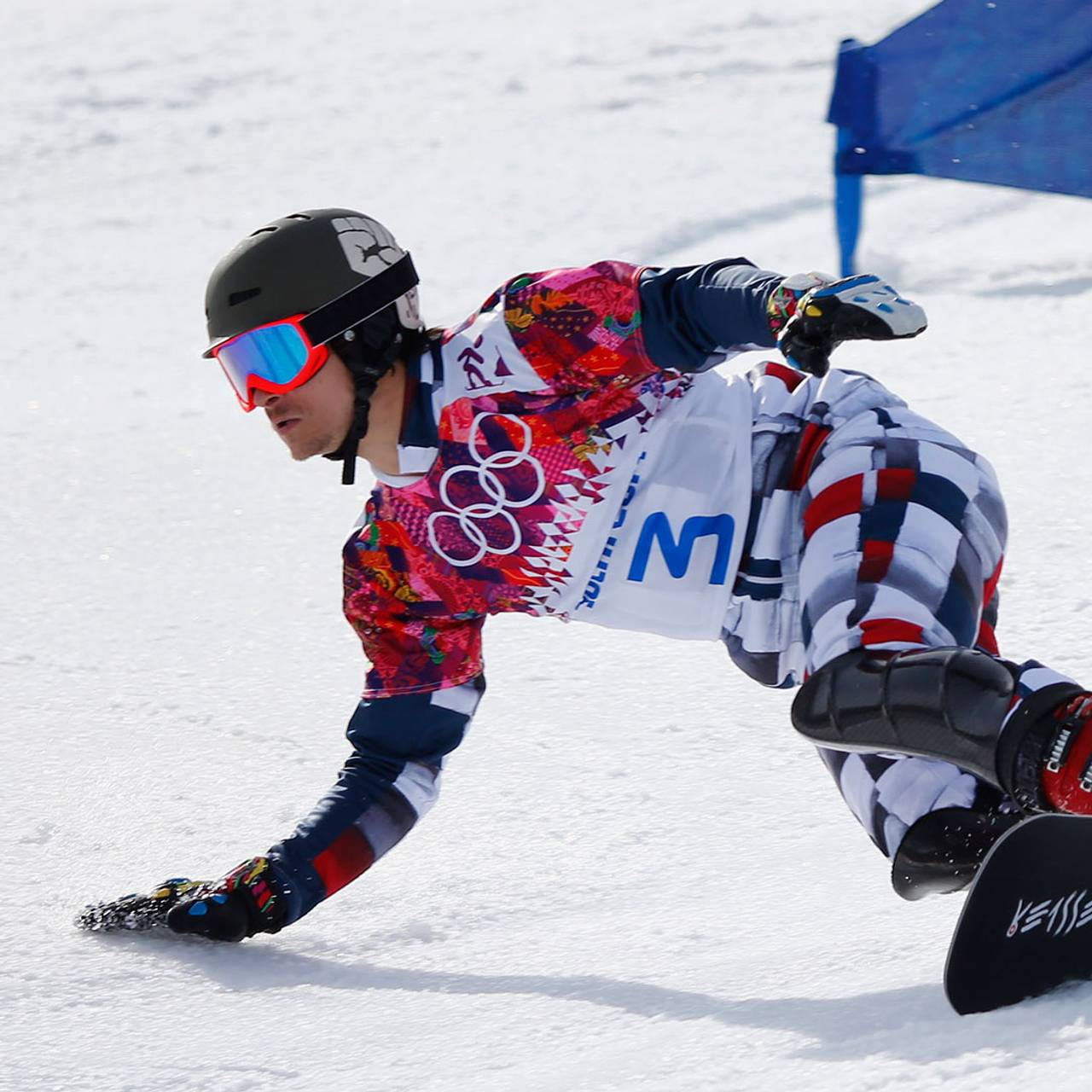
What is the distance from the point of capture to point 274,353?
253 centimetres

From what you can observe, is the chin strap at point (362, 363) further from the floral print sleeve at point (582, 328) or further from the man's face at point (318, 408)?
the floral print sleeve at point (582, 328)

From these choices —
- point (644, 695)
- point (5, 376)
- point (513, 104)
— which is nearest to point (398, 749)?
point (644, 695)

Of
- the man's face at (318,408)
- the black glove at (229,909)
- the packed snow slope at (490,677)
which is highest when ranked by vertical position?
the man's face at (318,408)

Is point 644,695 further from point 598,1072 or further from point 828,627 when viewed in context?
point 598,1072

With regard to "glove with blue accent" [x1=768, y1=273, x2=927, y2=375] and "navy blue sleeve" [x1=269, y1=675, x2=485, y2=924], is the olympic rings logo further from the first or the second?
"glove with blue accent" [x1=768, y1=273, x2=927, y2=375]

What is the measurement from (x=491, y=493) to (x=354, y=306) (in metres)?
0.36

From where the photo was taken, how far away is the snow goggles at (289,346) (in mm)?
2527

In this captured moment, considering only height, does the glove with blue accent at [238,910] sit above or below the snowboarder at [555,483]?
below

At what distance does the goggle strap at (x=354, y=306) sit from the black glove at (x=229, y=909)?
844 mm

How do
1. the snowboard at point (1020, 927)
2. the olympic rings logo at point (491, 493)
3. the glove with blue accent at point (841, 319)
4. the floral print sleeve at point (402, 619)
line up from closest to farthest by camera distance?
the snowboard at point (1020, 927) → the glove with blue accent at point (841, 319) → the olympic rings logo at point (491, 493) → the floral print sleeve at point (402, 619)

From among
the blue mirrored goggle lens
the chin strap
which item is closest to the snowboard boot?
the chin strap

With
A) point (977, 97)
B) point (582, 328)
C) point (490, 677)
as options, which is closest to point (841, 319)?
point (582, 328)

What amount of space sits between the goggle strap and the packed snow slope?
3.24ft

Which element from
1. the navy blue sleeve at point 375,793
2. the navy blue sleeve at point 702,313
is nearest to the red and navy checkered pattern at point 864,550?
the navy blue sleeve at point 702,313
